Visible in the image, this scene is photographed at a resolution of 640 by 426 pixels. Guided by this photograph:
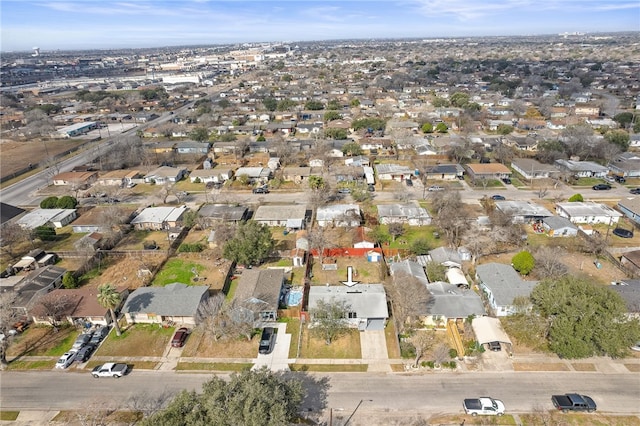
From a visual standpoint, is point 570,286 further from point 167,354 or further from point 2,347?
point 2,347

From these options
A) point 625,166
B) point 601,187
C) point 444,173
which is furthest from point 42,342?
point 625,166

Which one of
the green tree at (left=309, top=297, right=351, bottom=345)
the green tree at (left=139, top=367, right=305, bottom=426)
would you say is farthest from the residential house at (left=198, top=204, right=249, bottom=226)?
the green tree at (left=139, top=367, right=305, bottom=426)

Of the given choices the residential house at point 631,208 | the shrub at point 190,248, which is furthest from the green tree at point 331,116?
the residential house at point 631,208

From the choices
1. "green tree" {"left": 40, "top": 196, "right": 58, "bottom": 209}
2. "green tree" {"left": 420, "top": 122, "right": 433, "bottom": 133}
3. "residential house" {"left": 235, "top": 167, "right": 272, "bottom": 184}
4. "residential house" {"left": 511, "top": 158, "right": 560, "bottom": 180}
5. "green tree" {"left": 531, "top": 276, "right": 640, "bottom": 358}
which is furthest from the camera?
"green tree" {"left": 420, "top": 122, "right": 433, "bottom": 133}

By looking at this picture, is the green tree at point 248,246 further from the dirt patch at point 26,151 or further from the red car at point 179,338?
the dirt patch at point 26,151

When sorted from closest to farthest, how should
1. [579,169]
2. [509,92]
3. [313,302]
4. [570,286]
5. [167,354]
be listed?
[570,286] < [167,354] < [313,302] < [579,169] < [509,92]

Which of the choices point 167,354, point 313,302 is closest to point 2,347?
point 167,354

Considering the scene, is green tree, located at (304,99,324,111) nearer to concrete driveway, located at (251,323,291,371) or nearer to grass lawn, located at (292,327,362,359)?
grass lawn, located at (292,327,362,359)
